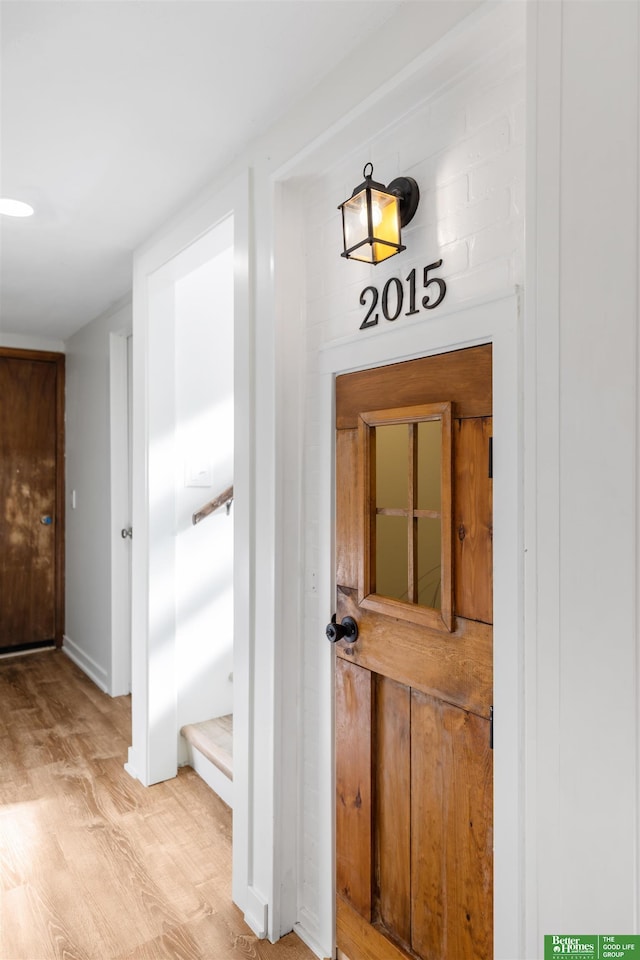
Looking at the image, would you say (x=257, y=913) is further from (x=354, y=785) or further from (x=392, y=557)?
(x=392, y=557)

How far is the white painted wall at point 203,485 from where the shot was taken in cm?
284

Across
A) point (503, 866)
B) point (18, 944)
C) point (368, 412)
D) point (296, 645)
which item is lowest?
point (18, 944)

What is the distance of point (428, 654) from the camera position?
1429 millimetres

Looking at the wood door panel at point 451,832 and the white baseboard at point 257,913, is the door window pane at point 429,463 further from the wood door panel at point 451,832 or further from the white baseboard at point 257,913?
the white baseboard at point 257,913

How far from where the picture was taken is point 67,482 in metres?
4.62

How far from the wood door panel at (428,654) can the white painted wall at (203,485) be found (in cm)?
136

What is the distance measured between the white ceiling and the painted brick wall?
0.26m

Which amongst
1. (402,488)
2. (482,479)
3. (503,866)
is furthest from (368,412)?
(503,866)

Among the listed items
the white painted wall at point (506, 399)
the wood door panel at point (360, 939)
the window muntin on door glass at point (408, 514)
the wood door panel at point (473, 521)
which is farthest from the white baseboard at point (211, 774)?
the wood door panel at point (473, 521)

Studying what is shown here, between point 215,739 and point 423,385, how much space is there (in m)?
2.08

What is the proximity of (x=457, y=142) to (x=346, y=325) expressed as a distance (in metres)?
0.52

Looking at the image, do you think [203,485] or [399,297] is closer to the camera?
[399,297]

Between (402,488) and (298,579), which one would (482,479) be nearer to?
(402,488)

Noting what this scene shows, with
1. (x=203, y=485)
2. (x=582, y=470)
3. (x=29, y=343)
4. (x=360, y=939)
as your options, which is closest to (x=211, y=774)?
(x=360, y=939)
